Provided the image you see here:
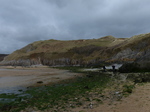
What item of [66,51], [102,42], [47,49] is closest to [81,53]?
[66,51]

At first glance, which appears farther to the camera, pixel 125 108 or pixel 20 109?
pixel 20 109

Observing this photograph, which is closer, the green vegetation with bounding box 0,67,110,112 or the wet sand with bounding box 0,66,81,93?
the green vegetation with bounding box 0,67,110,112

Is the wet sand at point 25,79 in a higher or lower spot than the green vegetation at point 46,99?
higher

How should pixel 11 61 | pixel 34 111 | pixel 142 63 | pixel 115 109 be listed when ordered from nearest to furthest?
pixel 115 109 < pixel 34 111 < pixel 142 63 < pixel 11 61

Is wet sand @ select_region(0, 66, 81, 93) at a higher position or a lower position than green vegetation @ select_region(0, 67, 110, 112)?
Result: higher

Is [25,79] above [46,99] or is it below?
above

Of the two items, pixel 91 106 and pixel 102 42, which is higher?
pixel 102 42

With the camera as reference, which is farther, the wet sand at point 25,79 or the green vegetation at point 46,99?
the wet sand at point 25,79

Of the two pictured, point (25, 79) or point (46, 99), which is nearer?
point (46, 99)

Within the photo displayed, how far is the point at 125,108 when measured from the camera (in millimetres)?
8266

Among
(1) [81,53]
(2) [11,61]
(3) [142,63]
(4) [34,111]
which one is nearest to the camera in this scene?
(4) [34,111]

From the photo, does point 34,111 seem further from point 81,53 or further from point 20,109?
point 81,53

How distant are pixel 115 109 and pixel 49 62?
323 ft

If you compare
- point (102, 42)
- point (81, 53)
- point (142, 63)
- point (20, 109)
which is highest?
point (102, 42)
